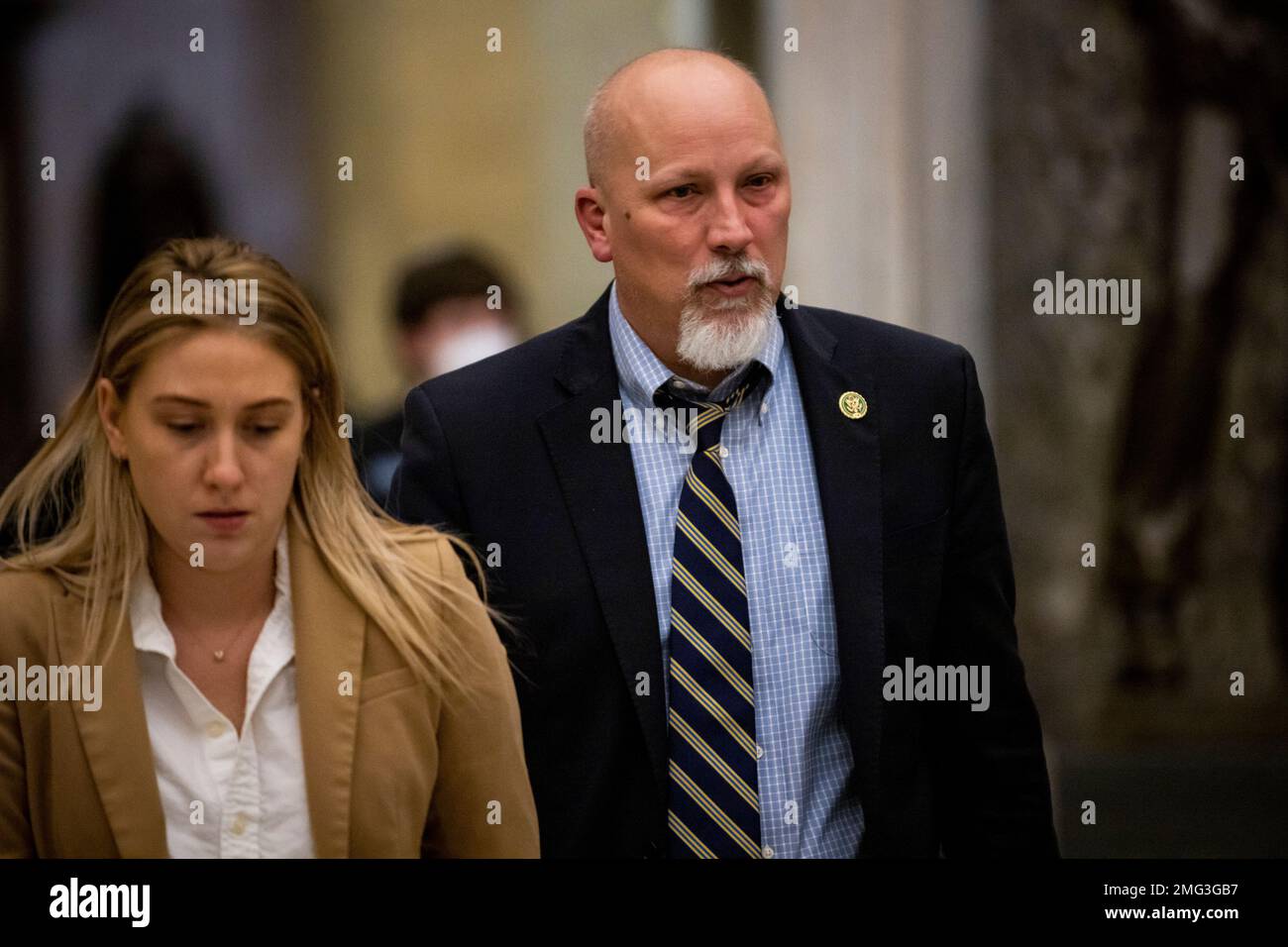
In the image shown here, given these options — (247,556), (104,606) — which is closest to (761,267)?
(247,556)

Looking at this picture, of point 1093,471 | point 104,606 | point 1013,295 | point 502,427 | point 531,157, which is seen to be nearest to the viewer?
point 104,606

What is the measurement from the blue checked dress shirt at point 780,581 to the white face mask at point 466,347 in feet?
1.25

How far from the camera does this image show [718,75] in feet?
9.45

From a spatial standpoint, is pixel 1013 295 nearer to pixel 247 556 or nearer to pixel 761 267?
pixel 761 267

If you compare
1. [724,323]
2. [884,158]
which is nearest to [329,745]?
[724,323]

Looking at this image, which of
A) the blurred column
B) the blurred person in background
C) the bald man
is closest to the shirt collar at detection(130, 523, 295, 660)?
the bald man

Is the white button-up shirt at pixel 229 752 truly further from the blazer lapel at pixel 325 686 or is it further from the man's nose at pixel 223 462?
the man's nose at pixel 223 462

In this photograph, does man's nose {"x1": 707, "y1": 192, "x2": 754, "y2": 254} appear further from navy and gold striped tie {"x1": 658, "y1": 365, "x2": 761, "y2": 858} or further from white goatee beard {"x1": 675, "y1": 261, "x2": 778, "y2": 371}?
navy and gold striped tie {"x1": 658, "y1": 365, "x2": 761, "y2": 858}

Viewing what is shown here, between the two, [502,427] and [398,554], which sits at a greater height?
[502,427]

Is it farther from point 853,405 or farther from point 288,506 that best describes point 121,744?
point 853,405

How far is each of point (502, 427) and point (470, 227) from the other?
2.32ft

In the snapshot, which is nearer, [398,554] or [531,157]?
[398,554]

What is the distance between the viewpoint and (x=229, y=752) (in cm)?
267

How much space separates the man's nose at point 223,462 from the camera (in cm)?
272
